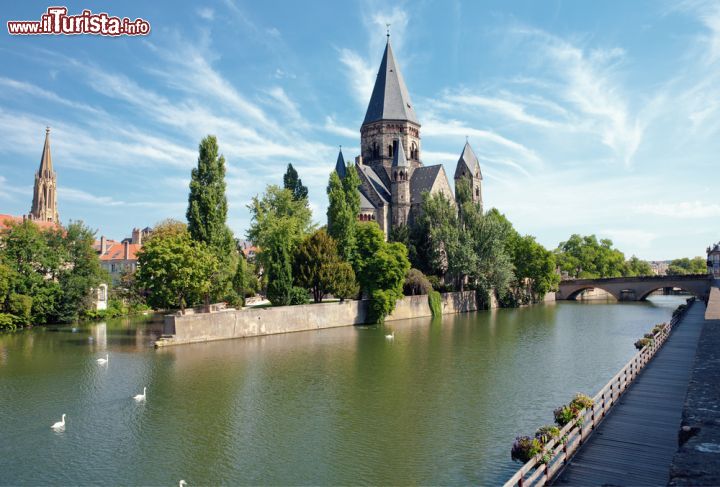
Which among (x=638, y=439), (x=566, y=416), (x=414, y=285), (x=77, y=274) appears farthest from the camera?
(x=414, y=285)

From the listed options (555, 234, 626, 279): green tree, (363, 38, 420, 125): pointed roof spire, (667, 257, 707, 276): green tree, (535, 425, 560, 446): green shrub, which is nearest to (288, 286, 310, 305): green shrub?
(535, 425, 560, 446): green shrub

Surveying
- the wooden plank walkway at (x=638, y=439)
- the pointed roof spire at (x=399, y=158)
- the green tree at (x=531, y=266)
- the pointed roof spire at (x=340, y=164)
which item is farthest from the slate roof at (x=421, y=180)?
the wooden plank walkway at (x=638, y=439)

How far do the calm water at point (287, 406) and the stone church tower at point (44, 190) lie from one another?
301 ft

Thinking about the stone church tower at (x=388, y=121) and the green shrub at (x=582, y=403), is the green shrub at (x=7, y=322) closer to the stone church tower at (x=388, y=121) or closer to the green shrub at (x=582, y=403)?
the green shrub at (x=582, y=403)

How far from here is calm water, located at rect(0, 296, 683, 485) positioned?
50.0 feet

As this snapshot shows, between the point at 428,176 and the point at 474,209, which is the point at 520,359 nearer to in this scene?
the point at 474,209

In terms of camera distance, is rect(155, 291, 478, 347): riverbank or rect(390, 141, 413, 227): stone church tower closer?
rect(155, 291, 478, 347): riverbank

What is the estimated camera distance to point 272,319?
4303 centimetres

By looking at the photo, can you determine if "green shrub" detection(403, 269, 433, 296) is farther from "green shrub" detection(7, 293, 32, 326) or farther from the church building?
"green shrub" detection(7, 293, 32, 326)

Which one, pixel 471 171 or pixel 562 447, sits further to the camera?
pixel 471 171

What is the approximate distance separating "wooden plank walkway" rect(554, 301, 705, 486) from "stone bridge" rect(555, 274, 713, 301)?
58.9 metres

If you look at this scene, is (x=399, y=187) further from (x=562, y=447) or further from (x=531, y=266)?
(x=562, y=447)

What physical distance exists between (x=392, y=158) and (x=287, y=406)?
61677 millimetres

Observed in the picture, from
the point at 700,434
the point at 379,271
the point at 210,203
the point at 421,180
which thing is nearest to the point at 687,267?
the point at 421,180
